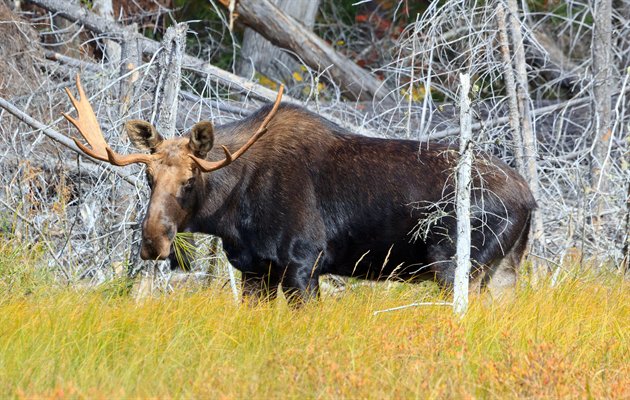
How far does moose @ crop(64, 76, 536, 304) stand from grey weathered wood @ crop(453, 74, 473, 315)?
0.53 m

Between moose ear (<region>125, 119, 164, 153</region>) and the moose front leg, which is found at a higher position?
moose ear (<region>125, 119, 164, 153</region>)

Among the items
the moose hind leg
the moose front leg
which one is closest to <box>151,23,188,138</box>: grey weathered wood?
the moose hind leg

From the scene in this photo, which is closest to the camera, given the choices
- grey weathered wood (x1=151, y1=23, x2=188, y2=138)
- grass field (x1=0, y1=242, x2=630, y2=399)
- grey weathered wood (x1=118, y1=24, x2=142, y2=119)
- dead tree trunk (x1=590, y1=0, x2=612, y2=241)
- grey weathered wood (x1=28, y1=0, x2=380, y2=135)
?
grass field (x1=0, y1=242, x2=630, y2=399)

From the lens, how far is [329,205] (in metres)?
7.28

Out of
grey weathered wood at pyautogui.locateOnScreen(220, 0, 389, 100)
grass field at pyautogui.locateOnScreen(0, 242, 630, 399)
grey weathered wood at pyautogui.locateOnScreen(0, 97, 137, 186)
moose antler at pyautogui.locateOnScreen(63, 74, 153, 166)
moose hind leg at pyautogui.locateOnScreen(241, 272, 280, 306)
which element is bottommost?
moose hind leg at pyautogui.locateOnScreen(241, 272, 280, 306)

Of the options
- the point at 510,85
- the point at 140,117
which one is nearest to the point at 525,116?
the point at 510,85

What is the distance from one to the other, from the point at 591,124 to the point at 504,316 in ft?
13.3

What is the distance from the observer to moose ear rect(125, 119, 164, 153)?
6.75 metres

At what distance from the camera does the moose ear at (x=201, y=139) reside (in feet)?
21.9

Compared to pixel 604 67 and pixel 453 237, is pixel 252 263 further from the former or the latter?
pixel 604 67

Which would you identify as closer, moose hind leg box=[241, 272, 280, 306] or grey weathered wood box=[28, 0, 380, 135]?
moose hind leg box=[241, 272, 280, 306]

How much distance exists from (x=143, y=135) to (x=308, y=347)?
7.21ft

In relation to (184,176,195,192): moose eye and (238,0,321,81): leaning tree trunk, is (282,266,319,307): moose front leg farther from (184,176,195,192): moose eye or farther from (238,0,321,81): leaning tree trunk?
(238,0,321,81): leaning tree trunk

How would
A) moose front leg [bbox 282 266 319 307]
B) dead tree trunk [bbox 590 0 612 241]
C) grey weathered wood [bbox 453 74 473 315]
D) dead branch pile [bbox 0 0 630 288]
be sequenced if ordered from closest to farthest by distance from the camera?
grey weathered wood [bbox 453 74 473 315], moose front leg [bbox 282 266 319 307], dead branch pile [bbox 0 0 630 288], dead tree trunk [bbox 590 0 612 241]
